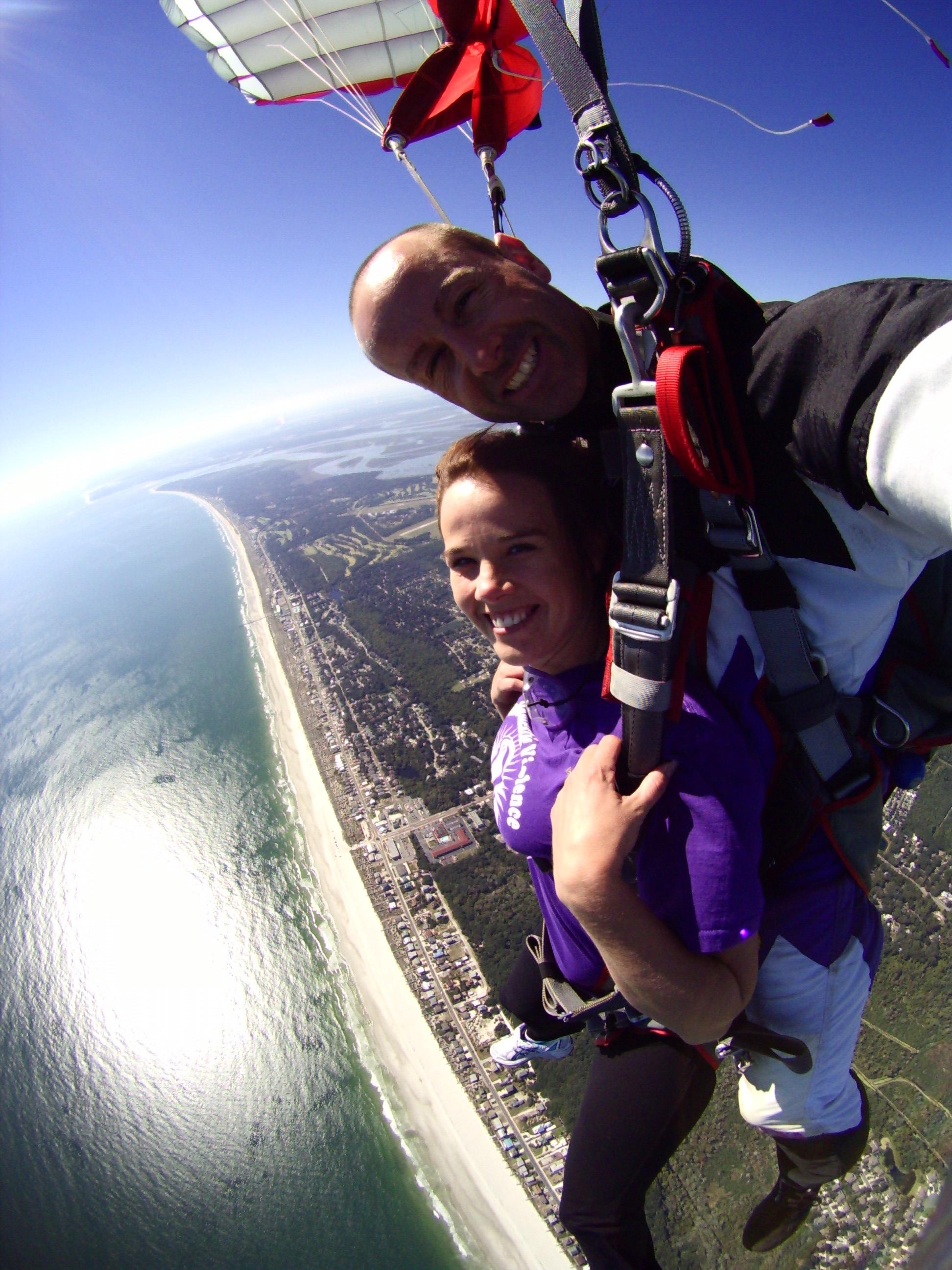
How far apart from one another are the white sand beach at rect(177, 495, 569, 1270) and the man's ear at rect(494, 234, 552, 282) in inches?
395

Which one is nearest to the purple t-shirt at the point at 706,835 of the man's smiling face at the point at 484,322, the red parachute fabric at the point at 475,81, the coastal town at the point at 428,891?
the man's smiling face at the point at 484,322

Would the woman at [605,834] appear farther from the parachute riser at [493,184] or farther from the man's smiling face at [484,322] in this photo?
the parachute riser at [493,184]

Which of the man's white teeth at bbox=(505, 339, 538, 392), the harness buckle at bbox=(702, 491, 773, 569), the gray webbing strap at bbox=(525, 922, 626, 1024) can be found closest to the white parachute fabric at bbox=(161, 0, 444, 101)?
the man's white teeth at bbox=(505, 339, 538, 392)

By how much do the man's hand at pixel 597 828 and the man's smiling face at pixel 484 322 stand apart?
0.71 meters

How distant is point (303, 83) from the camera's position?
3031 millimetres

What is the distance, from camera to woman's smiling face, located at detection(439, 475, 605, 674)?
50.6 inches

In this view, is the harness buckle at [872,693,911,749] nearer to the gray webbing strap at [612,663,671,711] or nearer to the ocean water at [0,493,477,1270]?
the gray webbing strap at [612,663,671,711]

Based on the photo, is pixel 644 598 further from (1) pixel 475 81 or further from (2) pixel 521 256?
(1) pixel 475 81

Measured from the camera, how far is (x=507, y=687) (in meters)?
1.95

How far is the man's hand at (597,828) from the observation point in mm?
1093

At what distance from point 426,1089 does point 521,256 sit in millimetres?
10813

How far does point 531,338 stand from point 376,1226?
11456 mm

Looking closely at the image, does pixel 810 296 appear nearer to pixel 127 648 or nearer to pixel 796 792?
pixel 796 792

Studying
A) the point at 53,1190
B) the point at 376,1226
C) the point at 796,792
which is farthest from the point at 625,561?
the point at 53,1190
